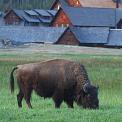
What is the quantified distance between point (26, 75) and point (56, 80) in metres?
0.91

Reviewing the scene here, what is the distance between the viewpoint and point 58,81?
15.1 meters

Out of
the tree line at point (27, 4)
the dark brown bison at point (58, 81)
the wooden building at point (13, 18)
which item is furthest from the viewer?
the tree line at point (27, 4)

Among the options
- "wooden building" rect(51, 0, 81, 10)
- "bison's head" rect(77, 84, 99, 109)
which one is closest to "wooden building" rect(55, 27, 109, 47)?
"wooden building" rect(51, 0, 81, 10)

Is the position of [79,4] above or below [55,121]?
below

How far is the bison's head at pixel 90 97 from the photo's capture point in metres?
14.3

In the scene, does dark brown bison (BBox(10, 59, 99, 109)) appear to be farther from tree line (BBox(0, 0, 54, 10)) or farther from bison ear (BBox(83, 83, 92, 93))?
tree line (BBox(0, 0, 54, 10))

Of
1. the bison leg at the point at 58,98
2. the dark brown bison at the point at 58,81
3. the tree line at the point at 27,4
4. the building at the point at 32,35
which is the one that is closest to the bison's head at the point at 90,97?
the dark brown bison at the point at 58,81

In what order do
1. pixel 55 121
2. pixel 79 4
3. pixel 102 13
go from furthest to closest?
pixel 79 4, pixel 102 13, pixel 55 121

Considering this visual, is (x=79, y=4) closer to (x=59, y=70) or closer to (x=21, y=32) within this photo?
(x=21, y=32)

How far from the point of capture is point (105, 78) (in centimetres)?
2888

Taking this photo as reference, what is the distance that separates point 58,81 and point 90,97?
1.10 metres

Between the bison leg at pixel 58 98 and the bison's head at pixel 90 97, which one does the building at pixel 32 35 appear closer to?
the bison leg at pixel 58 98

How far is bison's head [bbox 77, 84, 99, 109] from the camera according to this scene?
14325 millimetres

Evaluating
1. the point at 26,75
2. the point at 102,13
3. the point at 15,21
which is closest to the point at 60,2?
the point at 15,21
